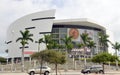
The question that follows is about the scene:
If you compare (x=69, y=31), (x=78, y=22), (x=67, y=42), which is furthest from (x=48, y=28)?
(x=67, y=42)

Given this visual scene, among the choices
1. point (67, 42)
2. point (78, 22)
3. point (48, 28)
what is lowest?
point (67, 42)

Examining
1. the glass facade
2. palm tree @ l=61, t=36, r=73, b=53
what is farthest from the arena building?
palm tree @ l=61, t=36, r=73, b=53

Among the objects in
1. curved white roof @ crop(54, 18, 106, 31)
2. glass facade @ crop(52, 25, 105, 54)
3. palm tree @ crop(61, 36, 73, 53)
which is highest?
curved white roof @ crop(54, 18, 106, 31)

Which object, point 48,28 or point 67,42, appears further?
point 48,28

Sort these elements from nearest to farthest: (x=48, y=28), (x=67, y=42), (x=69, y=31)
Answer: (x=67, y=42) → (x=69, y=31) → (x=48, y=28)

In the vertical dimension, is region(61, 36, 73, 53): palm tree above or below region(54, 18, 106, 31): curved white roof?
below

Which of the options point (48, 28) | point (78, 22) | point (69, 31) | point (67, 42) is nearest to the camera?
point (67, 42)

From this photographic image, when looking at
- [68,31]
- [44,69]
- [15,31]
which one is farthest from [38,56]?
[15,31]

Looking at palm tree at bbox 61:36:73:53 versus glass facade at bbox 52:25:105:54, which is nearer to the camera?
palm tree at bbox 61:36:73:53

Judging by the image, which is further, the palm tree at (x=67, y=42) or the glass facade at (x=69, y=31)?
the glass facade at (x=69, y=31)

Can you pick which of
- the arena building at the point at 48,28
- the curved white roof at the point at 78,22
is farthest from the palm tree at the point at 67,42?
the curved white roof at the point at 78,22

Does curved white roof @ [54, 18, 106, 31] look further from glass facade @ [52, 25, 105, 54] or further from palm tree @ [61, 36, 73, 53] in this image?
palm tree @ [61, 36, 73, 53]

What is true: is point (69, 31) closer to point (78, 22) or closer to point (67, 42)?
point (78, 22)

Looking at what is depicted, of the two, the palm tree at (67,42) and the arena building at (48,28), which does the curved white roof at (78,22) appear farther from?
the palm tree at (67,42)
